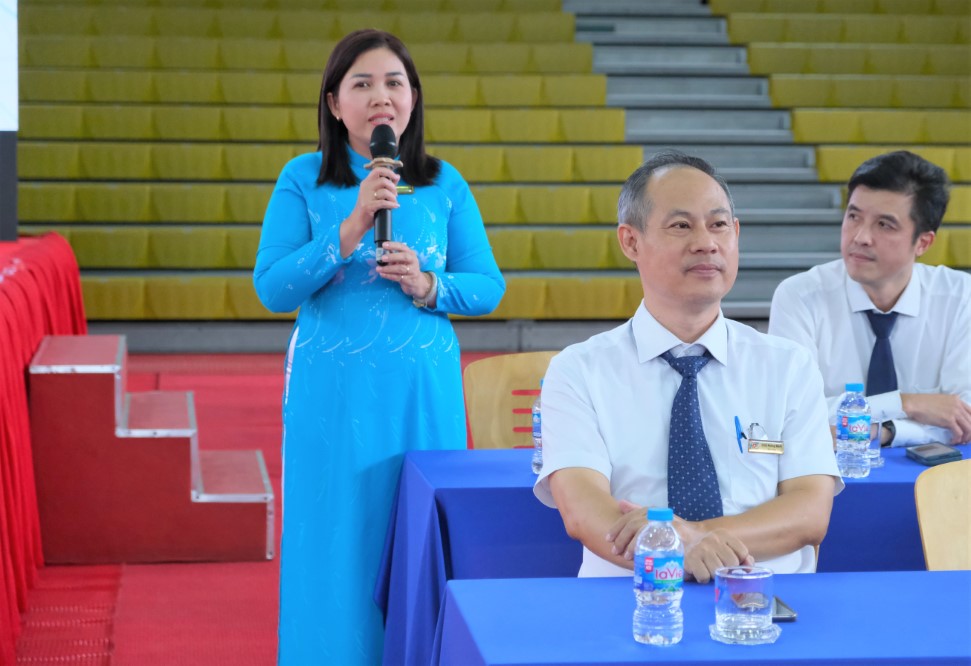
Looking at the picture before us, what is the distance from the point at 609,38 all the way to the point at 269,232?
7.20m

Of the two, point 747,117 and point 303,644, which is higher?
point 747,117

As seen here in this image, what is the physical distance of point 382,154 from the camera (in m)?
2.38

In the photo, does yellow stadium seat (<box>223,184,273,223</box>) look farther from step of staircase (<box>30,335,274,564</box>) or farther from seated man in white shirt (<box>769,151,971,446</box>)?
seated man in white shirt (<box>769,151,971,446</box>)

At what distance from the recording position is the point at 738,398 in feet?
6.28

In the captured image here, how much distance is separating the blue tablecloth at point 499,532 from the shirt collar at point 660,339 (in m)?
0.47

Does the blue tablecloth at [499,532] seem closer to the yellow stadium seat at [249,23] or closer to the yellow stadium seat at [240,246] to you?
the yellow stadium seat at [240,246]

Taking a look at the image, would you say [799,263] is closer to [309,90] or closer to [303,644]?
[309,90]

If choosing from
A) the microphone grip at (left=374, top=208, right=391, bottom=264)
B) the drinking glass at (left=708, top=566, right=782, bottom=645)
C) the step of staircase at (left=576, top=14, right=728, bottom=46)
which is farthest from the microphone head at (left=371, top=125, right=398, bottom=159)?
the step of staircase at (left=576, top=14, right=728, bottom=46)

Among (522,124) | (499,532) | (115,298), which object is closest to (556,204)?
(522,124)

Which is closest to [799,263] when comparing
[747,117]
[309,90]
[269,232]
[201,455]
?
[747,117]

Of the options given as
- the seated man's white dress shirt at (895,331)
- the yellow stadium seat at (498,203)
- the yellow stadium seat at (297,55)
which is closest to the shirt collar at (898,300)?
the seated man's white dress shirt at (895,331)

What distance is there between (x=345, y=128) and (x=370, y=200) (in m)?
0.28

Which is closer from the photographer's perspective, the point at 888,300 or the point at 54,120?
the point at 888,300

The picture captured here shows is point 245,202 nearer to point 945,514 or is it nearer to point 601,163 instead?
point 601,163
